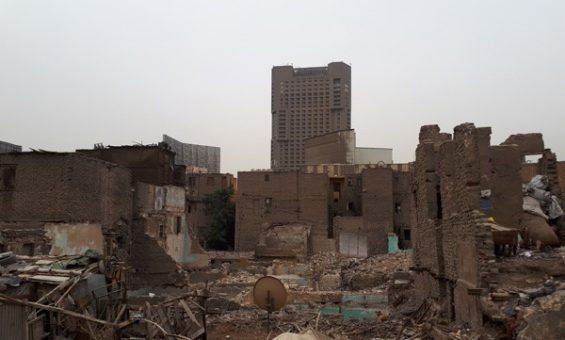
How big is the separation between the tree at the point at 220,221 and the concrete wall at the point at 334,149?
10564 millimetres

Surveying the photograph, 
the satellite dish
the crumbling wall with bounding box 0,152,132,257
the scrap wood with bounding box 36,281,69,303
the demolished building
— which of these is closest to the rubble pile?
the scrap wood with bounding box 36,281,69,303

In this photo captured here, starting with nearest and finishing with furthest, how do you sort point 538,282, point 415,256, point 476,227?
1. point 538,282
2. point 476,227
3. point 415,256

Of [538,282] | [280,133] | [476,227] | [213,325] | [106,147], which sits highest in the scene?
[280,133]

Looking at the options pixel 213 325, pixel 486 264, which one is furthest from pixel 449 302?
pixel 213 325

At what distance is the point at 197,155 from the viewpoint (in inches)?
2714

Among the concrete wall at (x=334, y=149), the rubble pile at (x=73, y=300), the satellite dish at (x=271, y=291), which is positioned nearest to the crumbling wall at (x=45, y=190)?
the rubble pile at (x=73, y=300)

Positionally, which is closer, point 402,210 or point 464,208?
point 464,208

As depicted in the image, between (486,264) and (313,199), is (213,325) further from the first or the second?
(313,199)

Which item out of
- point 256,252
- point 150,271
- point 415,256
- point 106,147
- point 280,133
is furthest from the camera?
point 280,133

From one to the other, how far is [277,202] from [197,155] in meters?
25.8

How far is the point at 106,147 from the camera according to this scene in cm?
2970

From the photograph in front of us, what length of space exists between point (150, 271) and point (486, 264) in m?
21.2

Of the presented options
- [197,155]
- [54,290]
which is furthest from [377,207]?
[54,290]

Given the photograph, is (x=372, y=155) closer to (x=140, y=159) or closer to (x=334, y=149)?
(x=334, y=149)
